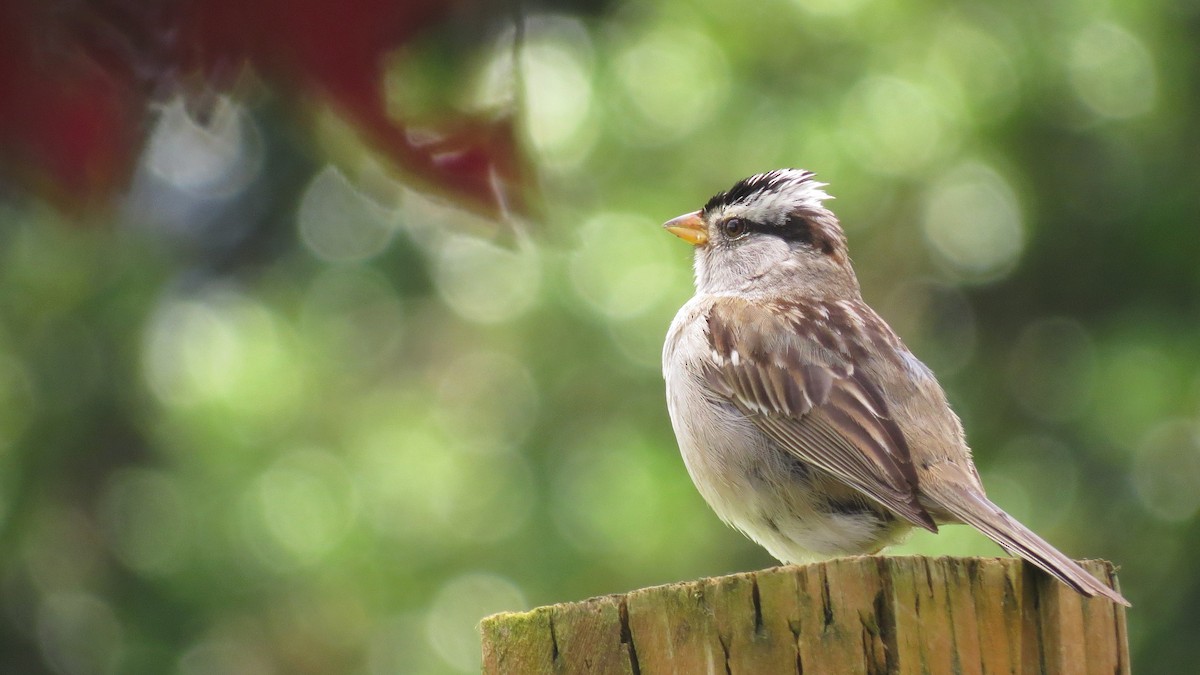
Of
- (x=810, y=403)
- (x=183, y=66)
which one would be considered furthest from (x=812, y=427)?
(x=183, y=66)

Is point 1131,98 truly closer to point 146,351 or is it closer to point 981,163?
point 981,163

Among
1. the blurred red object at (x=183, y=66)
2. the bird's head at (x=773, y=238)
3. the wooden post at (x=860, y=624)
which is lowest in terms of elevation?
the wooden post at (x=860, y=624)

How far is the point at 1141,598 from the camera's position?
8109 millimetres

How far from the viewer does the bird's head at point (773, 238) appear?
5.44 metres

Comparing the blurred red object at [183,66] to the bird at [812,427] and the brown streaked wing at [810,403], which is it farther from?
the brown streaked wing at [810,403]

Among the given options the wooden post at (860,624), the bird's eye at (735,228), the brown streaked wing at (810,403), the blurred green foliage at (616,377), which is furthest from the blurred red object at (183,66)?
the blurred green foliage at (616,377)

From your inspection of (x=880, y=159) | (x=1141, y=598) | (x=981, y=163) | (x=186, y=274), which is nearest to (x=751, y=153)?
(x=880, y=159)

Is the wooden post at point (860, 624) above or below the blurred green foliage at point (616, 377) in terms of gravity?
below

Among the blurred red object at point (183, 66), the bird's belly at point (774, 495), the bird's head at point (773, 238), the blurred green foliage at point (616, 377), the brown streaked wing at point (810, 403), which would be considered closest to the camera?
the blurred red object at point (183, 66)

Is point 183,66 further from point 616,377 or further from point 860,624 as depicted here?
point 616,377

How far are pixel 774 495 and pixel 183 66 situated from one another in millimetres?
3150

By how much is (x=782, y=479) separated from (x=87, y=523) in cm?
483

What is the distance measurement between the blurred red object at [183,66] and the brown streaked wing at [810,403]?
2.61 meters

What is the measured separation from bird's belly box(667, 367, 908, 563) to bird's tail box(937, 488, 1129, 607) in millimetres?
370
